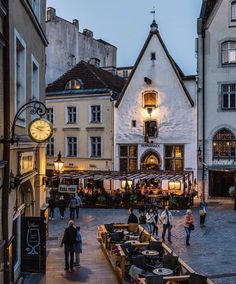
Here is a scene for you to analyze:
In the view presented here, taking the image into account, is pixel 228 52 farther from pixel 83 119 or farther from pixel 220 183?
pixel 83 119

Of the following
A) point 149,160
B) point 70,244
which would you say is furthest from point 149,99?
point 70,244

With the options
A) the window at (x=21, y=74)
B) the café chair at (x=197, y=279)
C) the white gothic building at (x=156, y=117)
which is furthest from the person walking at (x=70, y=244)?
the white gothic building at (x=156, y=117)

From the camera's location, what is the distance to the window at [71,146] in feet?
130

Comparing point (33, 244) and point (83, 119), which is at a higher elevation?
point (83, 119)

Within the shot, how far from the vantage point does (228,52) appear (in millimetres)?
34750

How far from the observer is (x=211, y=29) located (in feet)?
115

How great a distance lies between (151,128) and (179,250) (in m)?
18.4

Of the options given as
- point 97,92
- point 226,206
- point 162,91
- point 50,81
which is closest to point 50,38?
point 50,81

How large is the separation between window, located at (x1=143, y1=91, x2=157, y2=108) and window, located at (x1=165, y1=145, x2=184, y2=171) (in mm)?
3472

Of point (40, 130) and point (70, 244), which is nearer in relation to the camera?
point (40, 130)

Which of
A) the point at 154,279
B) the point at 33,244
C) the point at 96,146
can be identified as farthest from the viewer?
the point at 96,146

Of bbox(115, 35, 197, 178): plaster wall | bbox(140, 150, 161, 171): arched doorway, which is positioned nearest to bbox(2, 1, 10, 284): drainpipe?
bbox(115, 35, 197, 178): plaster wall

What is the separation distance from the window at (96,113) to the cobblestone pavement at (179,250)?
11256 millimetres

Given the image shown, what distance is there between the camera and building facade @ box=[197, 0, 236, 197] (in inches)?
1364
